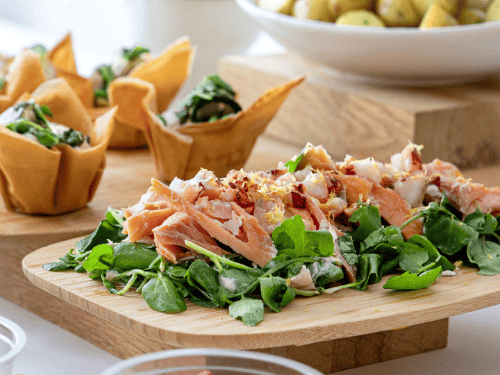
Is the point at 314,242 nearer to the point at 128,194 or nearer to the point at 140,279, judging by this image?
the point at 140,279

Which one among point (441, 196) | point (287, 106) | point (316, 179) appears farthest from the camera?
point (287, 106)

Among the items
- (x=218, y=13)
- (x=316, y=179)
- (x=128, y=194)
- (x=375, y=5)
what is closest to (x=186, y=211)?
(x=316, y=179)

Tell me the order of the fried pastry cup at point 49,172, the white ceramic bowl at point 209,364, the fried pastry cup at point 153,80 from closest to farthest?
1. the white ceramic bowl at point 209,364
2. the fried pastry cup at point 49,172
3. the fried pastry cup at point 153,80

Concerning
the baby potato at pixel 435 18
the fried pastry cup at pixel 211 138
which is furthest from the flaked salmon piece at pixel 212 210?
the baby potato at pixel 435 18

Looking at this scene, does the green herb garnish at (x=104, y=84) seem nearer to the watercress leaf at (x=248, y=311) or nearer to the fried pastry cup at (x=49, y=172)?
the fried pastry cup at (x=49, y=172)

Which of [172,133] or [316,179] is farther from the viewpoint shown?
[172,133]

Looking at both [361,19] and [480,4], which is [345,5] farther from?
[480,4]

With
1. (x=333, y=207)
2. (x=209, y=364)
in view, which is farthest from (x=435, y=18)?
(x=209, y=364)

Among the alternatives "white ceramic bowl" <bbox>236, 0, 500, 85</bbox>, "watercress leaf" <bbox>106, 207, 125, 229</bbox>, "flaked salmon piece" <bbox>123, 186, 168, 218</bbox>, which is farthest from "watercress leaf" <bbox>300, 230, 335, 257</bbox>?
"white ceramic bowl" <bbox>236, 0, 500, 85</bbox>

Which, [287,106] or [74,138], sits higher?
[74,138]
